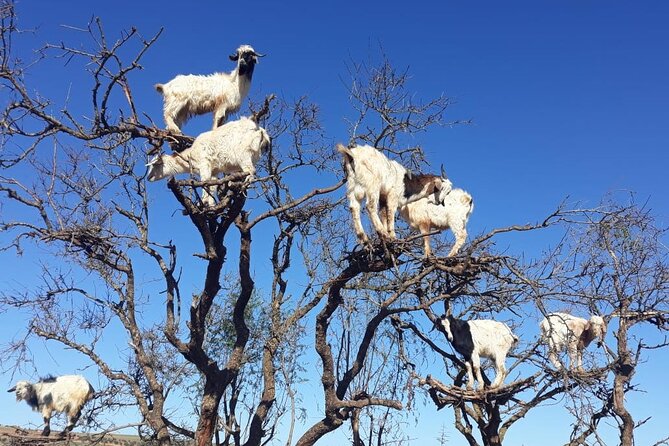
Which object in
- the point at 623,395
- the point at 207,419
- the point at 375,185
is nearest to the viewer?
the point at 375,185

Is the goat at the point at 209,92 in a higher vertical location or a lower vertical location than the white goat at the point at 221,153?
higher

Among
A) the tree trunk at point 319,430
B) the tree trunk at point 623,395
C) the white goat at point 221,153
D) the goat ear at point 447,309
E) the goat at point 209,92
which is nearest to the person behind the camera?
the white goat at point 221,153

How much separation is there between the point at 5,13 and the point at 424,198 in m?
5.85

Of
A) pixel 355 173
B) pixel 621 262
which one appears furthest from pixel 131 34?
pixel 621 262

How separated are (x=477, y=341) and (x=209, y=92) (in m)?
5.68

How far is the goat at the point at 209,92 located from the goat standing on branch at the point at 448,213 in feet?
10.1

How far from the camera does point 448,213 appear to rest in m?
9.38

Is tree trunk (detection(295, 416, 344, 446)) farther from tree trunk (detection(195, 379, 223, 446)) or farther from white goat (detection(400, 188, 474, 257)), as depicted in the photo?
white goat (detection(400, 188, 474, 257))

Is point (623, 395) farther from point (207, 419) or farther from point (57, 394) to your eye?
point (57, 394)

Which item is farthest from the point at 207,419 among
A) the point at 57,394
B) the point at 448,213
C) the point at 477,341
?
the point at 57,394

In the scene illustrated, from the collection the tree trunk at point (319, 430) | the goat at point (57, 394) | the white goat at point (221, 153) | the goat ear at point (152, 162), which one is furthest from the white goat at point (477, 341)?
the goat at point (57, 394)

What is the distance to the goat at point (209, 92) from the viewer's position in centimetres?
923

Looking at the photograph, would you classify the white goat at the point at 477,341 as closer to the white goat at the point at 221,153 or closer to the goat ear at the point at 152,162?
the white goat at the point at 221,153

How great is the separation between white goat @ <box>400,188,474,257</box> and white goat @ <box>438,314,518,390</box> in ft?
4.55
